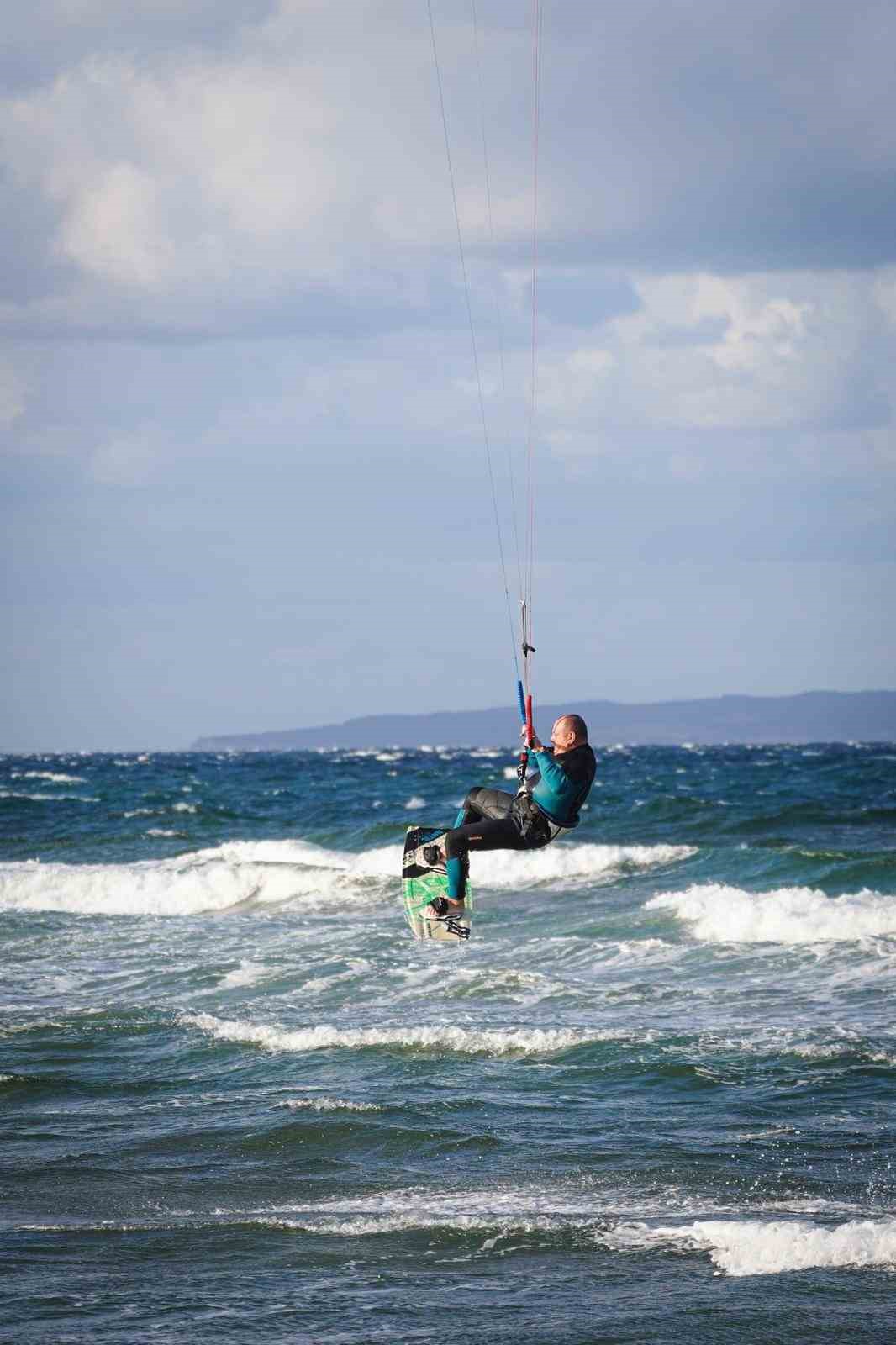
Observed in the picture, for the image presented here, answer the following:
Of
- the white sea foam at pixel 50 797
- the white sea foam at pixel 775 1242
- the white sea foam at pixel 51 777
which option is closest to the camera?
the white sea foam at pixel 775 1242

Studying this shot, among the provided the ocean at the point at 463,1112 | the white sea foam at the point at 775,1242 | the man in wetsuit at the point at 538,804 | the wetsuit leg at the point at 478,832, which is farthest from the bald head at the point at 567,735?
the white sea foam at the point at 775,1242

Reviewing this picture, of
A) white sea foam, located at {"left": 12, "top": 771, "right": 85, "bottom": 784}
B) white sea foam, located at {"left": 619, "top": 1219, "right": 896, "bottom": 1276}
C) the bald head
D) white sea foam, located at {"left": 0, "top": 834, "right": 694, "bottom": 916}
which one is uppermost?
the bald head

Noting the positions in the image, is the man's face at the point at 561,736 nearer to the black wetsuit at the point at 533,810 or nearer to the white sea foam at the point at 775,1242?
the black wetsuit at the point at 533,810

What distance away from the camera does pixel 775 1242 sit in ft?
32.0

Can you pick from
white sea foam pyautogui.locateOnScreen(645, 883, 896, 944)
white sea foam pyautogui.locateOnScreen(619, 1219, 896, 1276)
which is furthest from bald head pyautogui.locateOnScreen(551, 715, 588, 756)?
white sea foam pyautogui.locateOnScreen(645, 883, 896, 944)

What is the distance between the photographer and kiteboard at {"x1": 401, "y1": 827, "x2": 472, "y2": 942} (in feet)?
45.2

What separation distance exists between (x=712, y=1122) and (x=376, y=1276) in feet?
14.5

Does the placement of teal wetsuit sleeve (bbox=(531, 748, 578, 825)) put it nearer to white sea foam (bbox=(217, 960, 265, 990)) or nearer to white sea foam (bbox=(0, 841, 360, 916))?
white sea foam (bbox=(217, 960, 265, 990))

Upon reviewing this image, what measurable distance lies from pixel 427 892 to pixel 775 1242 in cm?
513

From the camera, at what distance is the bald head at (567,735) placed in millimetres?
12797

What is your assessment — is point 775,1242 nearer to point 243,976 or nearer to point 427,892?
point 427,892

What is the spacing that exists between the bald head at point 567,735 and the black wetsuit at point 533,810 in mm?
59

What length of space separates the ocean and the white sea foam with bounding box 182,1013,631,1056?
5 cm

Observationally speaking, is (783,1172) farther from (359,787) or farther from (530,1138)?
(359,787)
